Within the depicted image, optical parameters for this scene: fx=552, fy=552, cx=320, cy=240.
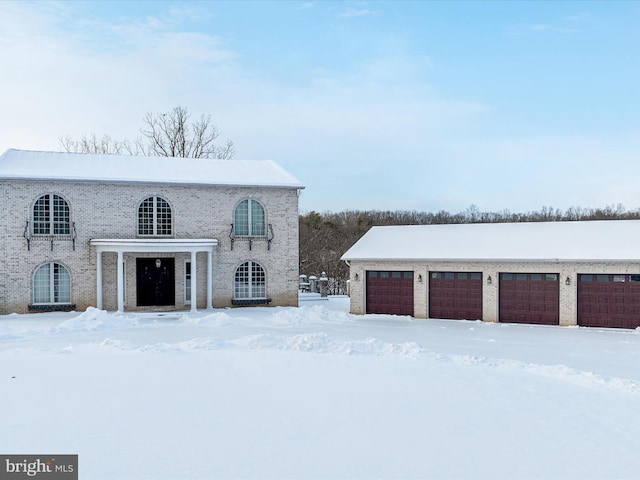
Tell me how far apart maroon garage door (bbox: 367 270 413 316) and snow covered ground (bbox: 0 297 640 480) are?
19.0 feet

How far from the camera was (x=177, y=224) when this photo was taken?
23.2m

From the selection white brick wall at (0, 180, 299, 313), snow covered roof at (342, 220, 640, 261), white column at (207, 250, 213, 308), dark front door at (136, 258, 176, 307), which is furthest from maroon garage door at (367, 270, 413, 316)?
dark front door at (136, 258, 176, 307)

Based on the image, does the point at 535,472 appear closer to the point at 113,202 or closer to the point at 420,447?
the point at 420,447

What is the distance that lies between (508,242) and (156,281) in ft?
47.1

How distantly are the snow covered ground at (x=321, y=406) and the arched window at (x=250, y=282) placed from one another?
768 centimetres

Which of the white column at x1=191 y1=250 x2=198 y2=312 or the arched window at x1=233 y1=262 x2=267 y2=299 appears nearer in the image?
the white column at x1=191 y1=250 x2=198 y2=312

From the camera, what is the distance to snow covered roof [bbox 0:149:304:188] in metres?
22.1

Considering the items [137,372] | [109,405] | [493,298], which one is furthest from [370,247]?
[109,405]

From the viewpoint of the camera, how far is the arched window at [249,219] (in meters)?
24.0

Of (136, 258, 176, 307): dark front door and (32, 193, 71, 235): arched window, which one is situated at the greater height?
(32, 193, 71, 235): arched window

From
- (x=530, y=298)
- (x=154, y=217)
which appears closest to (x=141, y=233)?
(x=154, y=217)

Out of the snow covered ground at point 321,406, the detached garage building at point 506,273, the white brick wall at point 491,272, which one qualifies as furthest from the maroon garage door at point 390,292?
the snow covered ground at point 321,406

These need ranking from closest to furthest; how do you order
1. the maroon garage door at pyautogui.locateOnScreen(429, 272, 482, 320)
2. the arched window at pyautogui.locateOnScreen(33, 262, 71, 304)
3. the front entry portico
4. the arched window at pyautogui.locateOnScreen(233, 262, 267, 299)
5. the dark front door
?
the maroon garage door at pyautogui.locateOnScreen(429, 272, 482, 320), the front entry portico, the arched window at pyautogui.locateOnScreen(33, 262, 71, 304), the dark front door, the arched window at pyautogui.locateOnScreen(233, 262, 267, 299)

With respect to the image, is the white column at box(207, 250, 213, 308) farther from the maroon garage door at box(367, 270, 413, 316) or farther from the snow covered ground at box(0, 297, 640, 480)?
the snow covered ground at box(0, 297, 640, 480)
